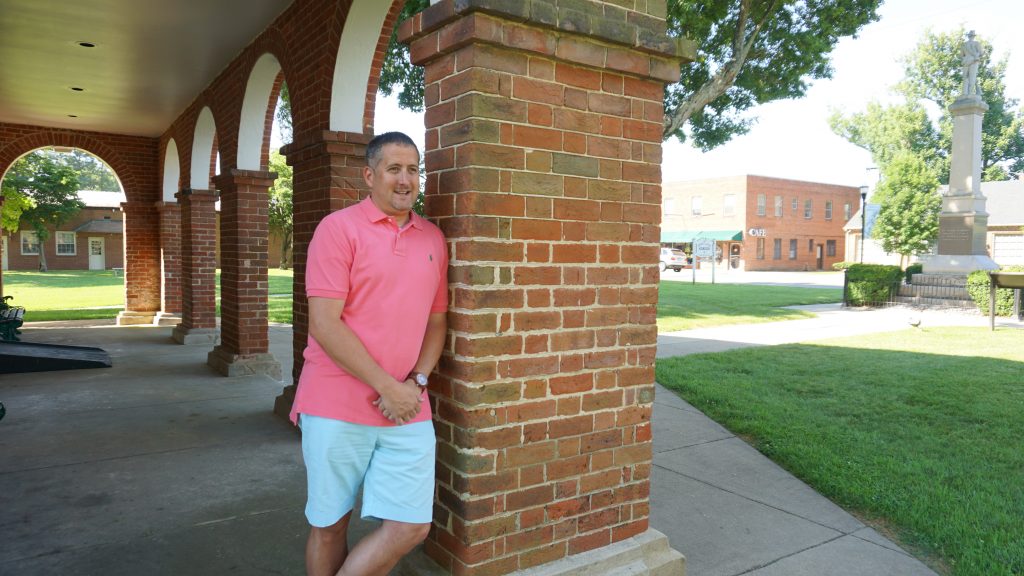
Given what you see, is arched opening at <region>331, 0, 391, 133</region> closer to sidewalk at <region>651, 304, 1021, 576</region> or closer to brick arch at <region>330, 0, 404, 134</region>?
brick arch at <region>330, 0, 404, 134</region>

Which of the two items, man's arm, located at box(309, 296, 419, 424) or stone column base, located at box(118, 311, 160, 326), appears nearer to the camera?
man's arm, located at box(309, 296, 419, 424)

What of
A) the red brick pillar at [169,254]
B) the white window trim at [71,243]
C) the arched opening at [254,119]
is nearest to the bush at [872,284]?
the arched opening at [254,119]

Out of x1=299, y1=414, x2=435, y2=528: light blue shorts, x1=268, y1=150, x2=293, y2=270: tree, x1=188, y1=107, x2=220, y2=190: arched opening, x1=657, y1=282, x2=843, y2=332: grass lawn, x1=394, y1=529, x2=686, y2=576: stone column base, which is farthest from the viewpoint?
x1=268, y1=150, x2=293, y2=270: tree

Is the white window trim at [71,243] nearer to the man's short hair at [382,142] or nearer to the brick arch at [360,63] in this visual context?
the brick arch at [360,63]

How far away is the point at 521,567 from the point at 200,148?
963 centimetres

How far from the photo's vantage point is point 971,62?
18.6 meters

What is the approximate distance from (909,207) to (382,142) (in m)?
28.8

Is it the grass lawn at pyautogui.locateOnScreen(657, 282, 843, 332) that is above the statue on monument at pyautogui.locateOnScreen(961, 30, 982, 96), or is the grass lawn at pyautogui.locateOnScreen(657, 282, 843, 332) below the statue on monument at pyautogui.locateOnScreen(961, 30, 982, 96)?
below

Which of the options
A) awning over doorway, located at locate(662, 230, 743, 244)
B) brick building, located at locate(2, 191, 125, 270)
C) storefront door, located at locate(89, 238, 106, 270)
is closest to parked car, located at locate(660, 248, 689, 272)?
awning over doorway, located at locate(662, 230, 743, 244)

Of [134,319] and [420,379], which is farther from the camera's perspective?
[134,319]

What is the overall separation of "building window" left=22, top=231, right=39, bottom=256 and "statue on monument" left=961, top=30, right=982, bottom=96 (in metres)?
46.7

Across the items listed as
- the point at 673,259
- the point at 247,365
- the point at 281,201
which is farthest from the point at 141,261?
the point at 673,259

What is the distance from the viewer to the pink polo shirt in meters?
2.16

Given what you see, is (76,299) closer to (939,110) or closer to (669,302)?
(669,302)
